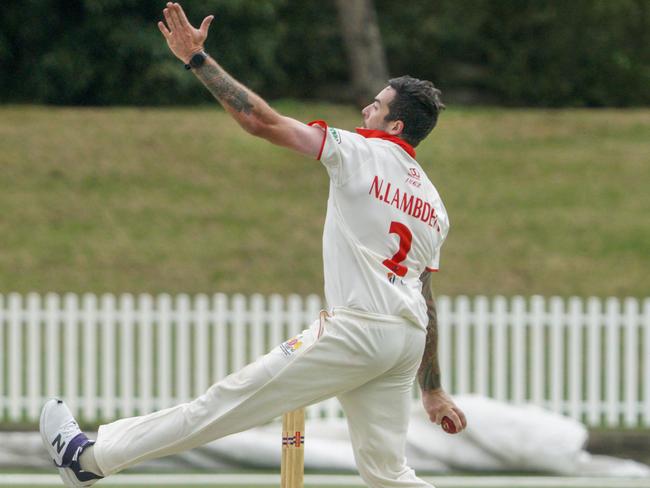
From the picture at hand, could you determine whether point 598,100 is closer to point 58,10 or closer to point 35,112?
point 58,10

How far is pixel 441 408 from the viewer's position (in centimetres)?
558

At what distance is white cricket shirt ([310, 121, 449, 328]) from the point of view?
4973 millimetres

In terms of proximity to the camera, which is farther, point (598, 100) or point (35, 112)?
point (598, 100)

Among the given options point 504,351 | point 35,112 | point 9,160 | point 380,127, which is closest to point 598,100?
point 35,112

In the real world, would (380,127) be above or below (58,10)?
below

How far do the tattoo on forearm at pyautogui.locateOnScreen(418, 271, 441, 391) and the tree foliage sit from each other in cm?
1999

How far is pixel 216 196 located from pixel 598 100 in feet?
46.9

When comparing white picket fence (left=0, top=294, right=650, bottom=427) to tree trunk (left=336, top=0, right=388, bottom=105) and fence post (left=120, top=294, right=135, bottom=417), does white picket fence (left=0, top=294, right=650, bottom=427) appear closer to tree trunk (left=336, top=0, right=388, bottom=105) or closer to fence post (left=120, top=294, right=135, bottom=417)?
fence post (left=120, top=294, right=135, bottom=417)

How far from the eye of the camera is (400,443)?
206 inches

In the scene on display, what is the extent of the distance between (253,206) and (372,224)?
11988mm

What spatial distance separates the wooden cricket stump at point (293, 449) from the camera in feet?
16.8

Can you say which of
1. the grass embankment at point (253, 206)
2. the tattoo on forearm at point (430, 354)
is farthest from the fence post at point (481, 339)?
the tattoo on forearm at point (430, 354)

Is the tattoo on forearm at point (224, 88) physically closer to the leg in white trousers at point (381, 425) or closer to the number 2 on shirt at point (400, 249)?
the number 2 on shirt at point (400, 249)

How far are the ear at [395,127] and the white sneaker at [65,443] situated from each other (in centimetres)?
157
